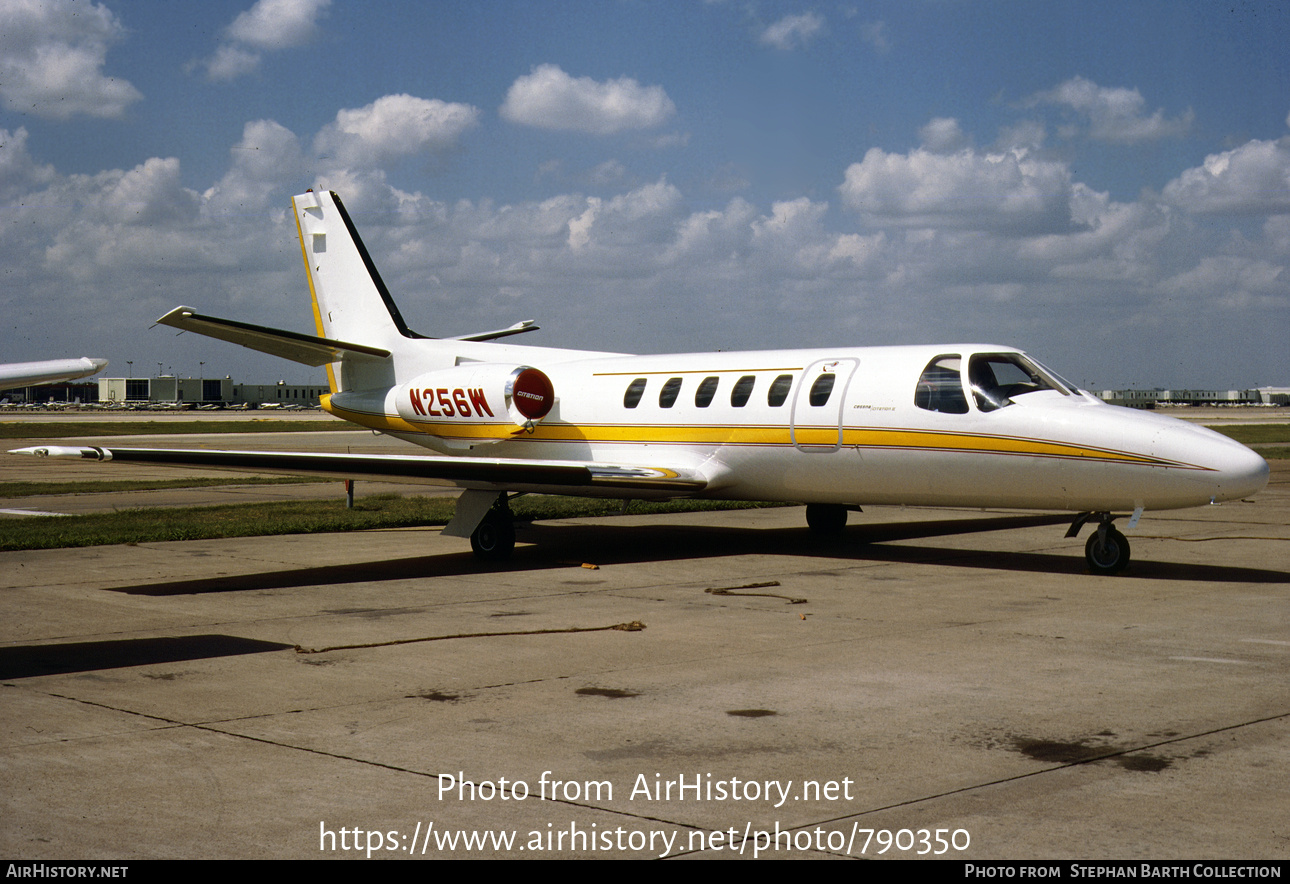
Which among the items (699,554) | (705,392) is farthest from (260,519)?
(705,392)

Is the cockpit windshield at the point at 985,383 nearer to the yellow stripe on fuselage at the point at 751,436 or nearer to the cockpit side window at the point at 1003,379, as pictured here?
the cockpit side window at the point at 1003,379

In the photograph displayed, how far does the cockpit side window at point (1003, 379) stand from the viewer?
42.9ft

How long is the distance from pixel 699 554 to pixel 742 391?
2190 mm

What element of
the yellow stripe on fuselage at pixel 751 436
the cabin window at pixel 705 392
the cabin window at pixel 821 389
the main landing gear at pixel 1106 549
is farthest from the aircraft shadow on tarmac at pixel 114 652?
the main landing gear at pixel 1106 549

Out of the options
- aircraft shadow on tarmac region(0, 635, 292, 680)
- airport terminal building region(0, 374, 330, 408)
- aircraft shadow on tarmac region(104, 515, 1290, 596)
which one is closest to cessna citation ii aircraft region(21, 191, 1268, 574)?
aircraft shadow on tarmac region(104, 515, 1290, 596)

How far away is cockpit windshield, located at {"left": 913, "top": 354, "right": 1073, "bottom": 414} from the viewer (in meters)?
13.1

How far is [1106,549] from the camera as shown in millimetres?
12984

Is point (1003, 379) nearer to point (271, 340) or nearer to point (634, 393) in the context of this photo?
point (634, 393)

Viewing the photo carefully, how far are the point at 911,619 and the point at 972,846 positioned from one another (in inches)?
223

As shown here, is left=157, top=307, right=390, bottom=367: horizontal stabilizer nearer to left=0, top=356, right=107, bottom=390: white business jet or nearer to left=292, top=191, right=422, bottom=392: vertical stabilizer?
left=292, top=191, right=422, bottom=392: vertical stabilizer

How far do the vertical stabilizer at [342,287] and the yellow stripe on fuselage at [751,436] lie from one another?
3.86 ft

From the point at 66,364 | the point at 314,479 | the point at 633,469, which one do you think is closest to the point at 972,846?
the point at 633,469

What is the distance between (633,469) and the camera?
15.3 m
